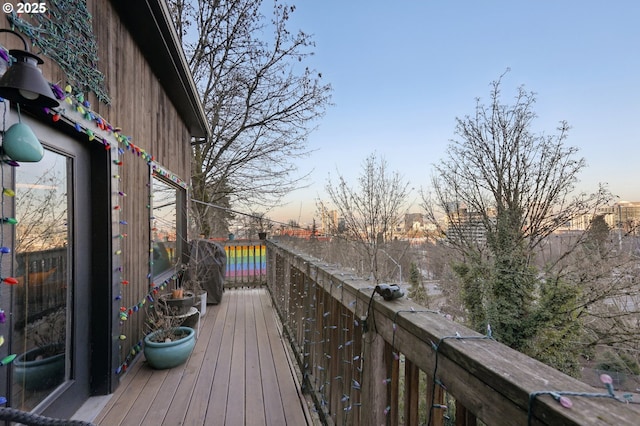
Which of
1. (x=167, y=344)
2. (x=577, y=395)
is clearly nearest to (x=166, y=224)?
(x=167, y=344)

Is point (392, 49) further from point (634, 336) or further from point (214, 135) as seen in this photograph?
point (634, 336)

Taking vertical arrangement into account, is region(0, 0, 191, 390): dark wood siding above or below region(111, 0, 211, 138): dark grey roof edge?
below

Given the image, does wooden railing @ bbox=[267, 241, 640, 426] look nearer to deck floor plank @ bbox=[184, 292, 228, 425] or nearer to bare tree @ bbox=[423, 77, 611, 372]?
deck floor plank @ bbox=[184, 292, 228, 425]

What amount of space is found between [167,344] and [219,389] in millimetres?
634

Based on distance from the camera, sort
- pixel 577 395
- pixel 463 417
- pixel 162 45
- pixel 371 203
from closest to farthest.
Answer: pixel 577 395
pixel 463 417
pixel 162 45
pixel 371 203

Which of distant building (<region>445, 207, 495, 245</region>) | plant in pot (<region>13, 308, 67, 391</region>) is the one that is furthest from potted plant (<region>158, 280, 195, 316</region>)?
distant building (<region>445, 207, 495, 245</region>)

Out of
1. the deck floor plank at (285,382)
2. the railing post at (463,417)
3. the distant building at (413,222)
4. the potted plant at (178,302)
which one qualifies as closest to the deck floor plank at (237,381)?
the deck floor plank at (285,382)

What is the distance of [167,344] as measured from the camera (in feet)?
9.02

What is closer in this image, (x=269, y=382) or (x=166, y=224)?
(x=269, y=382)

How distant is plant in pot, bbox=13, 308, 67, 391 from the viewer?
65.1 inches

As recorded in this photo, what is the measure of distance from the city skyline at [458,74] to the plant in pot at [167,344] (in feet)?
21.9

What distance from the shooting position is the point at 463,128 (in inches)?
381

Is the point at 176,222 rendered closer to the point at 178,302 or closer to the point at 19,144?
the point at 178,302

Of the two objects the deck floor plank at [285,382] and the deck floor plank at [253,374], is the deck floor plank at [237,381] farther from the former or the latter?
the deck floor plank at [285,382]
